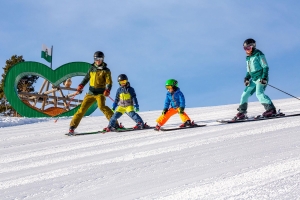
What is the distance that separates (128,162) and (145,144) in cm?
137

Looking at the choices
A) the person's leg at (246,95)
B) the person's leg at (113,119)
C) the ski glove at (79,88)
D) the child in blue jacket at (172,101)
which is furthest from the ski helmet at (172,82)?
the ski glove at (79,88)

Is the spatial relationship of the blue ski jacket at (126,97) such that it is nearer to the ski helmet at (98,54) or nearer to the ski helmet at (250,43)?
→ the ski helmet at (98,54)

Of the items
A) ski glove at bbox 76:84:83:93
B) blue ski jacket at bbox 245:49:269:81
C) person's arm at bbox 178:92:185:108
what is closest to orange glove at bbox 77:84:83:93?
ski glove at bbox 76:84:83:93

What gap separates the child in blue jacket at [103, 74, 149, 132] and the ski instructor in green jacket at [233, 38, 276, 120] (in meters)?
2.00

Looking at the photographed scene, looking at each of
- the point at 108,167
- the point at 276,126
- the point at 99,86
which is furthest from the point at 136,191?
the point at 99,86

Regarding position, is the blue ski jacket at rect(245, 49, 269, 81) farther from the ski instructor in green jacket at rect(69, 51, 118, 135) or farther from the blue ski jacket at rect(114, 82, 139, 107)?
the ski instructor in green jacket at rect(69, 51, 118, 135)

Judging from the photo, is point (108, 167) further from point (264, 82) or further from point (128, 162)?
point (264, 82)

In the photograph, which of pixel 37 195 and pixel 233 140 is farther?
pixel 233 140

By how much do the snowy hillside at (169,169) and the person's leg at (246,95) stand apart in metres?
1.93

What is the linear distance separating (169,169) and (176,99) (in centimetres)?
413

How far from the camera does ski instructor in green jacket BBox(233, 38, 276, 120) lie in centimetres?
781

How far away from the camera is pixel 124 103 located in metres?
8.37

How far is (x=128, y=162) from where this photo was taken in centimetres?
442

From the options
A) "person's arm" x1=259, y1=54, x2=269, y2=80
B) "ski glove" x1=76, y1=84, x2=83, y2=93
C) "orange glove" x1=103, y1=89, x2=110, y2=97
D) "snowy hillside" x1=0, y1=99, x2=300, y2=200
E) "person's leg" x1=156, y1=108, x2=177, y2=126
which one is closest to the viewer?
"snowy hillside" x1=0, y1=99, x2=300, y2=200
